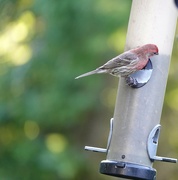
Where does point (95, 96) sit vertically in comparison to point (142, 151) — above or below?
above

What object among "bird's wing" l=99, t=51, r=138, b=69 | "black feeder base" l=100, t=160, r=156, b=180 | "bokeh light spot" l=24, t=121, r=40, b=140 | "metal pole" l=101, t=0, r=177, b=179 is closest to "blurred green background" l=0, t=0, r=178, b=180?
"bokeh light spot" l=24, t=121, r=40, b=140

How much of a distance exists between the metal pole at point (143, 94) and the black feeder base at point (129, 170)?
0.08 meters

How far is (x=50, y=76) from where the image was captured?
33.8 feet

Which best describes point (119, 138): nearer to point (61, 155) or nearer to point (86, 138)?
point (61, 155)

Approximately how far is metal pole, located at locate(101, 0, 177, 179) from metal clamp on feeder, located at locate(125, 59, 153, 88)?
1.5 inches

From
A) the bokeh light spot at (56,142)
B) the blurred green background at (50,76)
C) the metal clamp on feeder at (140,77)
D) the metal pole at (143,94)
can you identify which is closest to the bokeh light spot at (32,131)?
the blurred green background at (50,76)

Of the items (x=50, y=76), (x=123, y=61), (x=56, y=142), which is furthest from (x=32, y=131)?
(x=123, y=61)

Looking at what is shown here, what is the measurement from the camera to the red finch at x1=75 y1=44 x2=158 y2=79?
6.07 metres

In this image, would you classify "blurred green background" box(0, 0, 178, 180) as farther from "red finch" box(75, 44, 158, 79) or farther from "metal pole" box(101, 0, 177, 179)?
"red finch" box(75, 44, 158, 79)

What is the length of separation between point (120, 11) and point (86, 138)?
2891 mm

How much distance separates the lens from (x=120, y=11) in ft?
32.4

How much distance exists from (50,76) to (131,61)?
4.29 m

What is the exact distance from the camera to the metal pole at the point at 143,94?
6.19m

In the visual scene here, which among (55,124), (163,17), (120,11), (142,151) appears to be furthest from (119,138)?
(55,124)
